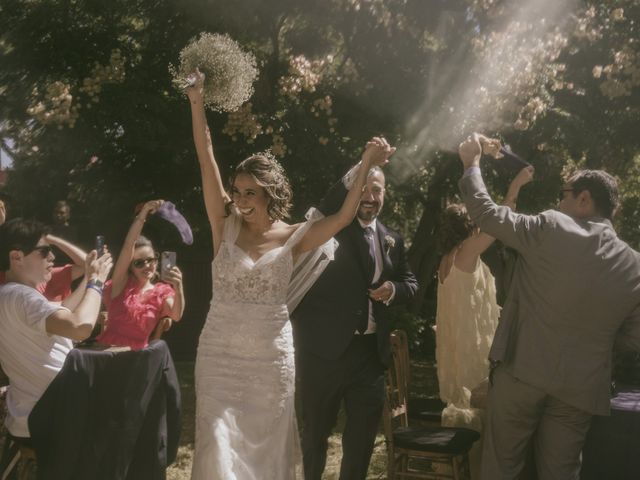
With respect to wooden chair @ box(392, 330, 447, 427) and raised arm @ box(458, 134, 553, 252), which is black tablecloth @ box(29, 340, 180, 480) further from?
raised arm @ box(458, 134, 553, 252)

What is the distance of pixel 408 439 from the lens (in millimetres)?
4262

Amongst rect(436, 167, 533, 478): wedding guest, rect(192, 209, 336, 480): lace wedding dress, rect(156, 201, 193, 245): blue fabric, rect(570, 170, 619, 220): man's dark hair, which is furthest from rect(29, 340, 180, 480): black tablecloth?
rect(570, 170, 619, 220): man's dark hair

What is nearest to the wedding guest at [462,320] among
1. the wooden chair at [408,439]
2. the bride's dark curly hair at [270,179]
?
the wooden chair at [408,439]

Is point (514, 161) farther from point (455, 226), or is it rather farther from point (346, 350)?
point (346, 350)

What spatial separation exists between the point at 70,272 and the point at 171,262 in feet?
2.74

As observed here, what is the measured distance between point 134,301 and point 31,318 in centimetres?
159

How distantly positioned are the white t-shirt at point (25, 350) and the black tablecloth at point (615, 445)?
2.66 metres

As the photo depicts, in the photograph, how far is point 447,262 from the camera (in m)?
4.95

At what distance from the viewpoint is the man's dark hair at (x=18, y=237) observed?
11.8 ft

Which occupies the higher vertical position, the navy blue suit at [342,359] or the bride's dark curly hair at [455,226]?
the bride's dark curly hair at [455,226]

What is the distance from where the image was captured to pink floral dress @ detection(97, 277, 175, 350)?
4.97 meters

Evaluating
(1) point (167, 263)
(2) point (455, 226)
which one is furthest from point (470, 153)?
(1) point (167, 263)

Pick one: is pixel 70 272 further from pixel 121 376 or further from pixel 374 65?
pixel 374 65

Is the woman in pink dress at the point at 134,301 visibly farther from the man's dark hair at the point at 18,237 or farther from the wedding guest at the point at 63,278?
the man's dark hair at the point at 18,237
